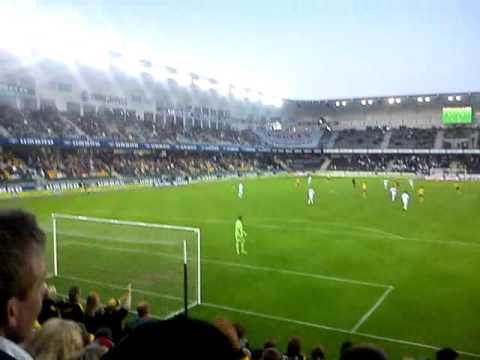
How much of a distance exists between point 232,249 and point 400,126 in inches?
3100

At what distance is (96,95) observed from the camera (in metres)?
60.7

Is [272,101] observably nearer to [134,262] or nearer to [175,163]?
[175,163]

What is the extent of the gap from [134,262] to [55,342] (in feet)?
44.1

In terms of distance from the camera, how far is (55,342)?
134 inches

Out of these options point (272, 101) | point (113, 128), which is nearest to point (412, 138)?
point (272, 101)

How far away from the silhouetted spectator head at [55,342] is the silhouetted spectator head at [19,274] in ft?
6.30

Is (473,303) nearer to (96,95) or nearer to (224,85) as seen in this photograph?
(96,95)

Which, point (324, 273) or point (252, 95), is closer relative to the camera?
point (324, 273)

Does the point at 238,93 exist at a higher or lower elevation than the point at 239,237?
higher

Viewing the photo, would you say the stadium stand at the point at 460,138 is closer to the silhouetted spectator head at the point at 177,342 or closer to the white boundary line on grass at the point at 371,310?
the white boundary line on grass at the point at 371,310

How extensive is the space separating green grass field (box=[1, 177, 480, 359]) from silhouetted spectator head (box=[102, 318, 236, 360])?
4434 millimetres

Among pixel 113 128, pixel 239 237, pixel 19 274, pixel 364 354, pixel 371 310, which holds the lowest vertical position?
pixel 371 310

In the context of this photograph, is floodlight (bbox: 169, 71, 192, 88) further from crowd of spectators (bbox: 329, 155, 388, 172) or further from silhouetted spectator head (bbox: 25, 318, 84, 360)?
silhouetted spectator head (bbox: 25, 318, 84, 360)

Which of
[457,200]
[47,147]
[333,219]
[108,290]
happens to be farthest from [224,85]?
[108,290]
